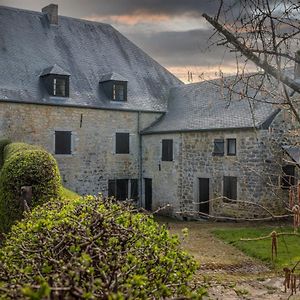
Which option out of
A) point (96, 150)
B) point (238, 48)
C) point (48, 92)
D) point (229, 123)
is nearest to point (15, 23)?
point (48, 92)

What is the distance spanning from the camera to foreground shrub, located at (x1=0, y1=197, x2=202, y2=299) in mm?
2779

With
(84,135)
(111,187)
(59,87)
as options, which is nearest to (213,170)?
(111,187)

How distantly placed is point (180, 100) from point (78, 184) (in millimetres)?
6622

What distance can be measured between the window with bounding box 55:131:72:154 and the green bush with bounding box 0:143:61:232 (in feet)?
39.0

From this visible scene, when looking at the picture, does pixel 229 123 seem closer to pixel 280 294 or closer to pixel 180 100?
pixel 180 100

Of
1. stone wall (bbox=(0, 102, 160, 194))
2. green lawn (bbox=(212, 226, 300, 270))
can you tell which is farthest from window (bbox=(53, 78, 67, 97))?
green lawn (bbox=(212, 226, 300, 270))

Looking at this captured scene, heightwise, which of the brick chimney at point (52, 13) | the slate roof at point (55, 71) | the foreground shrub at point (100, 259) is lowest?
the foreground shrub at point (100, 259)

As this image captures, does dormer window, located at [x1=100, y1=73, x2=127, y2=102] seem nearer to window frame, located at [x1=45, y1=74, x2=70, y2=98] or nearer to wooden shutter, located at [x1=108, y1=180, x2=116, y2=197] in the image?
window frame, located at [x1=45, y1=74, x2=70, y2=98]

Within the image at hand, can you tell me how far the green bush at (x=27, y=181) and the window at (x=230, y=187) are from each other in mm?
11153

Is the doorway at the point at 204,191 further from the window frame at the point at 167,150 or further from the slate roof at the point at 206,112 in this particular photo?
the slate roof at the point at 206,112

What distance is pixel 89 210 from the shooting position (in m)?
4.42

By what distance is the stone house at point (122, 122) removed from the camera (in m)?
18.6

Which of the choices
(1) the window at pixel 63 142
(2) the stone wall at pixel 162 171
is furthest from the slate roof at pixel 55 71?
(2) the stone wall at pixel 162 171

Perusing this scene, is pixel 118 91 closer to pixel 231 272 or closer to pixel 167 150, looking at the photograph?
pixel 167 150
